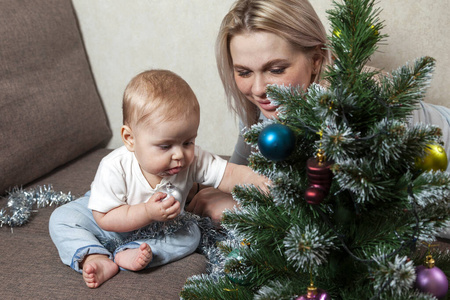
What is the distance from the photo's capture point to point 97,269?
107 cm

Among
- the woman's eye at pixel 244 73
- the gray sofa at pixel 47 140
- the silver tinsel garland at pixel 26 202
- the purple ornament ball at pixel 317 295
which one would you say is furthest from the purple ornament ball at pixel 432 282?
the silver tinsel garland at pixel 26 202

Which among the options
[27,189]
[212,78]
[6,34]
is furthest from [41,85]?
[212,78]

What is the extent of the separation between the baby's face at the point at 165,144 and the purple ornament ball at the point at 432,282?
60cm

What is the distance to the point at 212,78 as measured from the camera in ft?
6.45

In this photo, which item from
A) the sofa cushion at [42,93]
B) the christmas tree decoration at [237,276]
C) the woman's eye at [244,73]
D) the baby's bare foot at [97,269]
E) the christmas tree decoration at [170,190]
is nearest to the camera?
the christmas tree decoration at [237,276]

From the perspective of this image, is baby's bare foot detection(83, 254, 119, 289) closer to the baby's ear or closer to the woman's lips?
the baby's ear

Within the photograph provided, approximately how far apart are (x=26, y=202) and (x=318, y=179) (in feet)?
3.61

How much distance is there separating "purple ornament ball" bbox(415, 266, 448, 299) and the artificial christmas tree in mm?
20

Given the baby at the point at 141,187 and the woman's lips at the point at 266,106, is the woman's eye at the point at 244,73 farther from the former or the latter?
the baby at the point at 141,187

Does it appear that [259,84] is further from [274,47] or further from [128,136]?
[128,136]

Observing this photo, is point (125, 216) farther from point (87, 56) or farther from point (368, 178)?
point (87, 56)

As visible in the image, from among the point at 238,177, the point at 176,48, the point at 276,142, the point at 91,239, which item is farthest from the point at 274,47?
the point at 176,48

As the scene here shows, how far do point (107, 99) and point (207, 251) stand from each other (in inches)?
44.7

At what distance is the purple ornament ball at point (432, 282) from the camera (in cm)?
71
